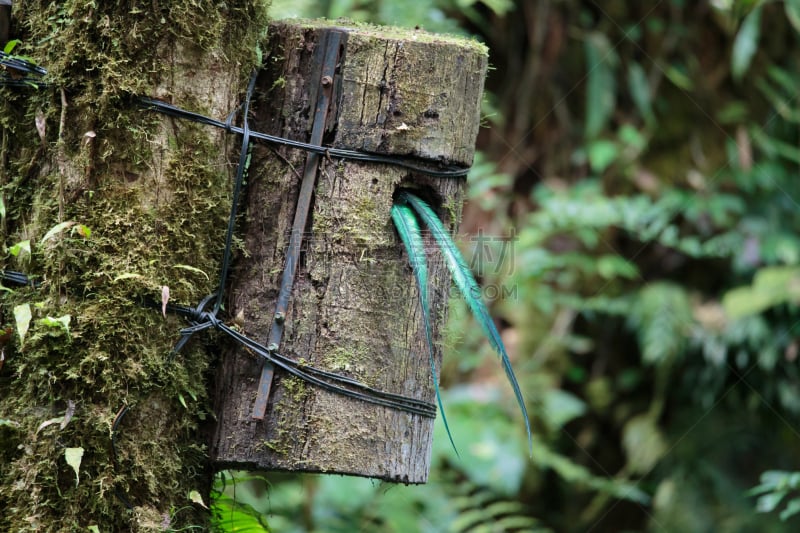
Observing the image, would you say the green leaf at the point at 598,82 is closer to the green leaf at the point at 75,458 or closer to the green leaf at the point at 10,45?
the green leaf at the point at 10,45

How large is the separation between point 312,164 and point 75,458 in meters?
0.87

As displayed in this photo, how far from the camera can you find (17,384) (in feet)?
5.83

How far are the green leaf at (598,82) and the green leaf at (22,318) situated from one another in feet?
14.0

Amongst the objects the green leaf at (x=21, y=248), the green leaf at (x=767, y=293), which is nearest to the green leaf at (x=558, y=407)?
the green leaf at (x=767, y=293)

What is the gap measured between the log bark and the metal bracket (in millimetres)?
17

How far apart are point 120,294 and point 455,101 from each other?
3.11ft

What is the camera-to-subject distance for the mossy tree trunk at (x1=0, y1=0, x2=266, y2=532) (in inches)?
67.9

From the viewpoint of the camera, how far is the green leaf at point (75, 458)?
1655 mm

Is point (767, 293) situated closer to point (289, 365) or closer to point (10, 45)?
point (289, 365)

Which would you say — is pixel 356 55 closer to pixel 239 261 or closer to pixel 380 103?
pixel 380 103

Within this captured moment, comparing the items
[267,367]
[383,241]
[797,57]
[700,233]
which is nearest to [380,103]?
[383,241]

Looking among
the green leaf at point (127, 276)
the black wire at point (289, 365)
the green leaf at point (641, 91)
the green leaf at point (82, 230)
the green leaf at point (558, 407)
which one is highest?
the green leaf at point (641, 91)

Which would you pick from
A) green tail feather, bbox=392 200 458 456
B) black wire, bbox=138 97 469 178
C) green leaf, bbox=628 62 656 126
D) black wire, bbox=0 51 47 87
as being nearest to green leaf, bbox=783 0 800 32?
green leaf, bbox=628 62 656 126

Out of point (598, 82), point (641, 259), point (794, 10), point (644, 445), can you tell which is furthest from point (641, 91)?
point (644, 445)
